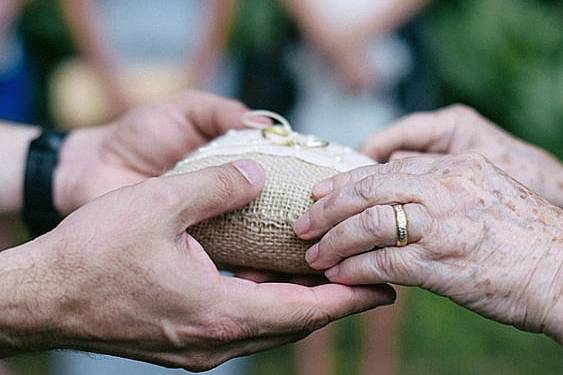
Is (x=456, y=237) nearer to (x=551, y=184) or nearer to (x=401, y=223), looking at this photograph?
(x=401, y=223)

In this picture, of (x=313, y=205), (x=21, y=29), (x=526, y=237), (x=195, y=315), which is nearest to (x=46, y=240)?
(x=195, y=315)

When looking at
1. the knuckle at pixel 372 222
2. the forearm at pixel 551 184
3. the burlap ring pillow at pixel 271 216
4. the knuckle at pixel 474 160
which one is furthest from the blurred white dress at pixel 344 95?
the knuckle at pixel 372 222

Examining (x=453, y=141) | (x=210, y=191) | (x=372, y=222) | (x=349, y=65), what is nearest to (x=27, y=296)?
(x=210, y=191)

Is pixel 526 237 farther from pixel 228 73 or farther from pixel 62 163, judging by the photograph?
pixel 228 73

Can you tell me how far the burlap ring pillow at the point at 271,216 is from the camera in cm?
178

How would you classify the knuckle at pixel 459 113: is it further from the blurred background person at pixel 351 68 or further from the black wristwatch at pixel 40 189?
the blurred background person at pixel 351 68

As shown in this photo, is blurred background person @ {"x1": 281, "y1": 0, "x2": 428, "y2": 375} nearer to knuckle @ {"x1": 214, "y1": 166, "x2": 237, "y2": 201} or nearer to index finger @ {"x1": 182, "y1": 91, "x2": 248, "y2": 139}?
index finger @ {"x1": 182, "y1": 91, "x2": 248, "y2": 139}

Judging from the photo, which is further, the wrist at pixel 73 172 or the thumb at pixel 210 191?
the wrist at pixel 73 172

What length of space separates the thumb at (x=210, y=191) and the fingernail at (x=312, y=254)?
5.4 inches

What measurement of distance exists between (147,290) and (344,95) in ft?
6.57

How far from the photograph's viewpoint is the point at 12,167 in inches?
94.4

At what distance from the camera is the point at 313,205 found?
175 cm

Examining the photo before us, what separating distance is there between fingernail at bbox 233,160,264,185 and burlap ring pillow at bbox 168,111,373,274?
1.1 inches

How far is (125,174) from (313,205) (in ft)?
2.33
